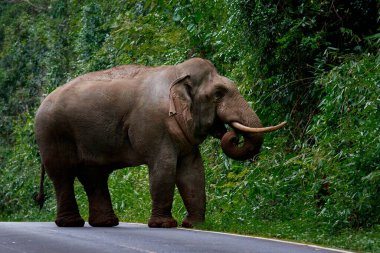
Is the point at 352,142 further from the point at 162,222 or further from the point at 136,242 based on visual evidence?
the point at 136,242

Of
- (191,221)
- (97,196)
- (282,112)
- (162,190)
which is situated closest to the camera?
(162,190)

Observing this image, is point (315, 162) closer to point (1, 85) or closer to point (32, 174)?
point (32, 174)

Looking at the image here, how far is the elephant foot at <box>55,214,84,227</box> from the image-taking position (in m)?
16.1

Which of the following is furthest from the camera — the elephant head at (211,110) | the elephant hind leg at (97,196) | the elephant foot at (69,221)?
the elephant hind leg at (97,196)

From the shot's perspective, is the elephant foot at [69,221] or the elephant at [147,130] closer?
the elephant at [147,130]

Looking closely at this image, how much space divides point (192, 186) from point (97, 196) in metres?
1.91

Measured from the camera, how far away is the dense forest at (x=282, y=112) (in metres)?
13.8

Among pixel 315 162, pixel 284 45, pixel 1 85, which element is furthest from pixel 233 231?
pixel 1 85

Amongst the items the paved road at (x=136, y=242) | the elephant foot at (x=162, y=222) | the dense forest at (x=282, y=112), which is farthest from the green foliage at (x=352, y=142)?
the elephant foot at (x=162, y=222)

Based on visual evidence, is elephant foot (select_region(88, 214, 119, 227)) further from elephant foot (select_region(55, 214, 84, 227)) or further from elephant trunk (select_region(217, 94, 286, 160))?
elephant trunk (select_region(217, 94, 286, 160))

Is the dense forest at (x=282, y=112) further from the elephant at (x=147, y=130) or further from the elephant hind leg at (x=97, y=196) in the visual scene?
the elephant hind leg at (x=97, y=196)

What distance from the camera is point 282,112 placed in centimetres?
1903

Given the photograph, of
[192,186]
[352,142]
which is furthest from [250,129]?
[352,142]

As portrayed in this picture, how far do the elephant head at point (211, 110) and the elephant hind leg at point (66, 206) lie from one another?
231cm
